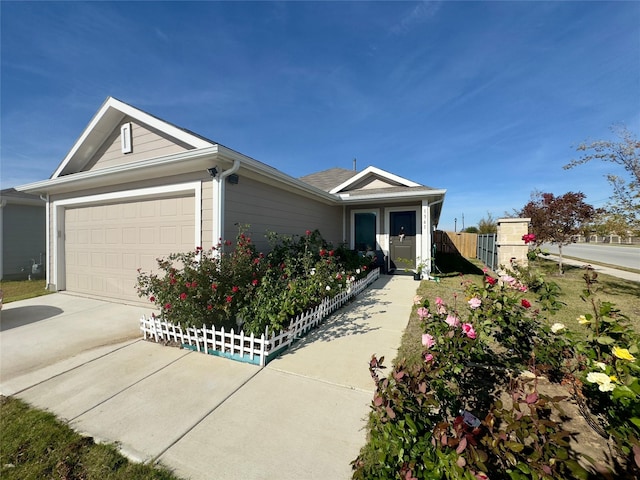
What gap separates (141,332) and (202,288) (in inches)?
63.2

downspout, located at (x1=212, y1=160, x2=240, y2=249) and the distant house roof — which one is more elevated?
the distant house roof

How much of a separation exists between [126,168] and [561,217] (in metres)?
15.3

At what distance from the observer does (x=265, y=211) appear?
19.3 feet

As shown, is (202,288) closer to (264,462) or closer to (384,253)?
(264,462)

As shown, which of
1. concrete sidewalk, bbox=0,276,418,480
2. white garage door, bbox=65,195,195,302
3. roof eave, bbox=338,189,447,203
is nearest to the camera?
concrete sidewalk, bbox=0,276,418,480

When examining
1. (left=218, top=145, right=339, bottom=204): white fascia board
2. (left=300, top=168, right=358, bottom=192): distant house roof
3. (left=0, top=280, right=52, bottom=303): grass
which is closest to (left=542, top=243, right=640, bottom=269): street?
(left=300, top=168, right=358, bottom=192): distant house roof

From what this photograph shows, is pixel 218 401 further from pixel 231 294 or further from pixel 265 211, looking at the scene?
pixel 265 211

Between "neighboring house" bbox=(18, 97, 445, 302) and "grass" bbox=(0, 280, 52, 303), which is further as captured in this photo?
"grass" bbox=(0, 280, 52, 303)

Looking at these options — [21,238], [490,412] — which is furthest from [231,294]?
[21,238]

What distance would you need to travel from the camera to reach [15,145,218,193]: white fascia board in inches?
170

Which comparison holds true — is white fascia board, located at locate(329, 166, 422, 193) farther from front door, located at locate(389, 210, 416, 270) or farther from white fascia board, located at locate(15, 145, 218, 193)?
white fascia board, located at locate(15, 145, 218, 193)

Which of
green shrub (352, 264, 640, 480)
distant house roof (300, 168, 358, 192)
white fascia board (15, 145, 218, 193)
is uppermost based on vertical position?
distant house roof (300, 168, 358, 192)

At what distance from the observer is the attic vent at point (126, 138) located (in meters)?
5.92

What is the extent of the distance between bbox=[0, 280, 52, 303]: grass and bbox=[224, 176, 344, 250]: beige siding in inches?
251
